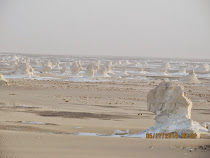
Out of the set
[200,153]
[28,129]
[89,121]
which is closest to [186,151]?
[200,153]

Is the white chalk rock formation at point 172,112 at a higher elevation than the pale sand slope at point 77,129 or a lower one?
higher

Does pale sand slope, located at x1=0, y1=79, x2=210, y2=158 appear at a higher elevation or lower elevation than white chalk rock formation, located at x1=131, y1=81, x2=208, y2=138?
lower

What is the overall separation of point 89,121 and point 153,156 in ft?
26.3

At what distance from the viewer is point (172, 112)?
1399 cm

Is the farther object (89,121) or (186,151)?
(89,121)

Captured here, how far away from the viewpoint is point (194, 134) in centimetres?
1312

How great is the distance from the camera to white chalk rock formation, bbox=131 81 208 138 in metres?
13.4

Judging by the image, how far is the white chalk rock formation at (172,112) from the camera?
13.4 m

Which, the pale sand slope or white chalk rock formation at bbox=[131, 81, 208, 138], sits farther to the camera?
white chalk rock formation at bbox=[131, 81, 208, 138]

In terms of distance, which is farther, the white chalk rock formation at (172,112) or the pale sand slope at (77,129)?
the white chalk rock formation at (172,112)

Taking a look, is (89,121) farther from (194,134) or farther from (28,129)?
(194,134)

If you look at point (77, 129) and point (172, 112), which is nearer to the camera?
point (172, 112)

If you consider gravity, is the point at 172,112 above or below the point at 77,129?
above

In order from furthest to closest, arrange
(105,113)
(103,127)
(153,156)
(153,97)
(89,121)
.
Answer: (105,113)
(89,121)
(103,127)
(153,97)
(153,156)
